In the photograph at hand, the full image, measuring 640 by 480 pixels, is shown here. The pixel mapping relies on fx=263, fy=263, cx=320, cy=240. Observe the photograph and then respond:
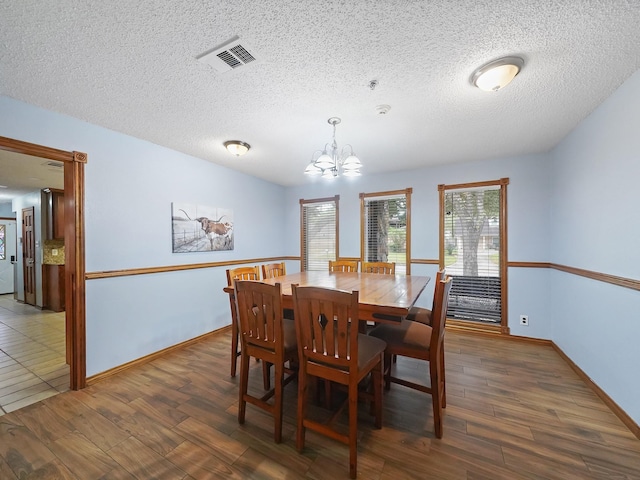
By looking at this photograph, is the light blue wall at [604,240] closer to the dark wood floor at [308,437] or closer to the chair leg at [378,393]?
the dark wood floor at [308,437]

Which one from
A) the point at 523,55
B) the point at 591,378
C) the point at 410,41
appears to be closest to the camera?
the point at 410,41

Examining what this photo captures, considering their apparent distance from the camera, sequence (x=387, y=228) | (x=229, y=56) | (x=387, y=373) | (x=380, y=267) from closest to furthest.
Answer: (x=229, y=56), (x=387, y=373), (x=380, y=267), (x=387, y=228)

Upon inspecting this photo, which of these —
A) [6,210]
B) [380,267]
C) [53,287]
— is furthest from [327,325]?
[6,210]

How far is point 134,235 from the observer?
2.78 meters

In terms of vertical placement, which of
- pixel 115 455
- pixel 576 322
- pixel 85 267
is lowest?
pixel 115 455

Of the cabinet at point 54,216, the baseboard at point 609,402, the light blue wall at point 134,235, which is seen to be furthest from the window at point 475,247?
the cabinet at point 54,216

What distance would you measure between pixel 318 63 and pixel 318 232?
345 centimetres

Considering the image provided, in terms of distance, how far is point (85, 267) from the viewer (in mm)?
2385

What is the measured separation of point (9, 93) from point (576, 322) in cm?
522

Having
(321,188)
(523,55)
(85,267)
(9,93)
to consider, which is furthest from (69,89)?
(321,188)

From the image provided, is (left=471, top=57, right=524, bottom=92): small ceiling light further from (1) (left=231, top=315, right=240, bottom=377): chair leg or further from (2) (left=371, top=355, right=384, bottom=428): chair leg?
(1) (left=231, top=315, right=240, bottom=377): chair leg

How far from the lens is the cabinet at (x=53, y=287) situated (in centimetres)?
480

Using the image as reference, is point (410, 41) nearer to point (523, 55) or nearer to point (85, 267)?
point (523, 55)

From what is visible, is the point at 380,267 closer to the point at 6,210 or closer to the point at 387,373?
the point at 387,373
